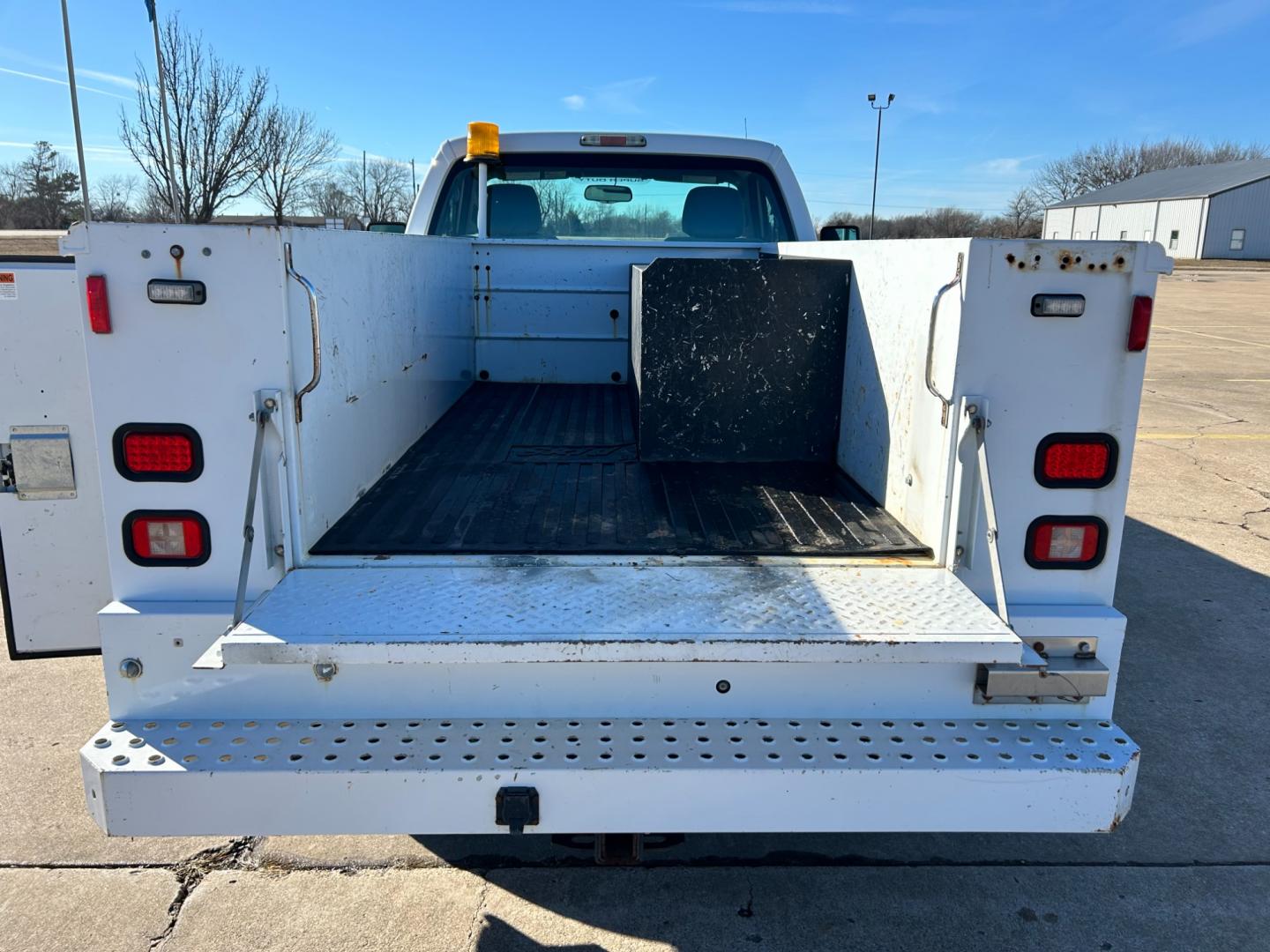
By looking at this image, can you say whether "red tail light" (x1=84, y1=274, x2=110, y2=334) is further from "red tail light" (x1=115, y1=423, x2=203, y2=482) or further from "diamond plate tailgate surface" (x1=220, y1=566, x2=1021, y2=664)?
"diamond plate tailgate surface" (x1=220, y1=566, x2=1021, y2=664)

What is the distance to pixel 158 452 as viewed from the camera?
7.14 ft

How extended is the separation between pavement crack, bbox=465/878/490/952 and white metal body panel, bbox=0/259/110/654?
1.30 metres

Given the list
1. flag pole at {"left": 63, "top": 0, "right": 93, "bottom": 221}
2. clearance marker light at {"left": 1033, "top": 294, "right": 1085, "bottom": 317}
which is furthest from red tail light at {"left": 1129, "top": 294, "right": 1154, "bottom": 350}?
flag pole at {"left": 63, "top": 0, "right": 93, "bottom": 221}

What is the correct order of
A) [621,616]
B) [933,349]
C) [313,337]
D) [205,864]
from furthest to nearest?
1. [205,864]
2. [933,349]
3. [313,337]
4. [621,616]

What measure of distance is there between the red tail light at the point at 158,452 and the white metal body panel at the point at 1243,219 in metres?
66.7

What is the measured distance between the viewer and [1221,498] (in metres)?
7.11

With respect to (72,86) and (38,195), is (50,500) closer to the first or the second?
(72,86)

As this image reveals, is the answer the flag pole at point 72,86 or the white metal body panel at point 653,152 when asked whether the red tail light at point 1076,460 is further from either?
the flag pole at point 72,86

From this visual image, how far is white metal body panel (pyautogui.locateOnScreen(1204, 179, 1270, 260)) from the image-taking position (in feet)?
186

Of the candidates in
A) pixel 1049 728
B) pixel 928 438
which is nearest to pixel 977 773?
pixel 1049 728

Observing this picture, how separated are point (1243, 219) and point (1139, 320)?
67.4 m

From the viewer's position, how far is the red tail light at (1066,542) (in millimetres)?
2318

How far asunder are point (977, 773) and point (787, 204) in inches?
159

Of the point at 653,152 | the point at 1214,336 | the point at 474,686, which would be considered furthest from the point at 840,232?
the point at 1214,336
